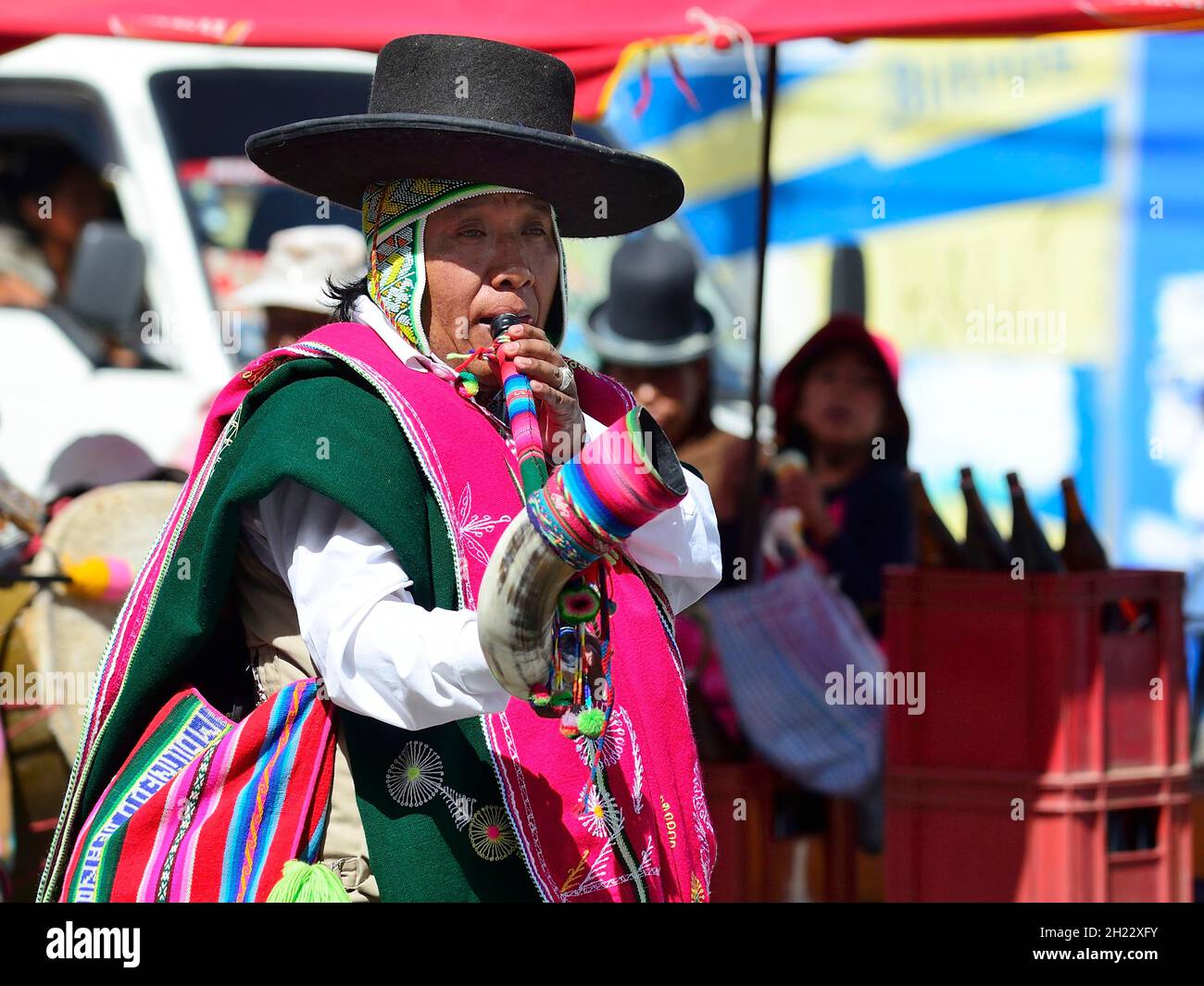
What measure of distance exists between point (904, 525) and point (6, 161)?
489 cm

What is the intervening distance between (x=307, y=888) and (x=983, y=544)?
2720 millimetres

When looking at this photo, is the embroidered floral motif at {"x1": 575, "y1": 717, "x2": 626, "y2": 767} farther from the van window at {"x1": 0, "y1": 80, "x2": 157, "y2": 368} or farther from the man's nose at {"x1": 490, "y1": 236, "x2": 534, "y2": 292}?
the van window at {"x1": 0, "y1": 80, "x2": 157, "y2": 368}

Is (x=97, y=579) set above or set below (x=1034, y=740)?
above

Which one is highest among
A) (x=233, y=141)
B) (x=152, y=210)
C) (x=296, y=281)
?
(x=233, y=141)

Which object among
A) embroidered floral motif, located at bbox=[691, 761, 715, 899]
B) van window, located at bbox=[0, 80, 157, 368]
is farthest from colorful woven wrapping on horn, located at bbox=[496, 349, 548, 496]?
van window, located at bbox=[0, 80, 157, 368]

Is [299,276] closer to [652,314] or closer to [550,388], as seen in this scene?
[652,314]

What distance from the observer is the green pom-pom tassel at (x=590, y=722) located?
199cm

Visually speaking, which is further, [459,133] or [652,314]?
[652,314]

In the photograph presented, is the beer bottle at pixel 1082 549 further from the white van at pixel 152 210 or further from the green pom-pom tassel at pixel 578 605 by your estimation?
the white van at pixel 152 210

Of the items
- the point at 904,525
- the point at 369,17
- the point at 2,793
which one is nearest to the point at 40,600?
the point at 2,793

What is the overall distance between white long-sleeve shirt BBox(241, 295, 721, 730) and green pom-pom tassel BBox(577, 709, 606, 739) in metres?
0.10

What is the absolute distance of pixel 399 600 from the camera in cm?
214

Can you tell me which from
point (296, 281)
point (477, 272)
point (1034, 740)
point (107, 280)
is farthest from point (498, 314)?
point (107, 280)

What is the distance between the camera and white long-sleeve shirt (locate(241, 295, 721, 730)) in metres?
2.01
